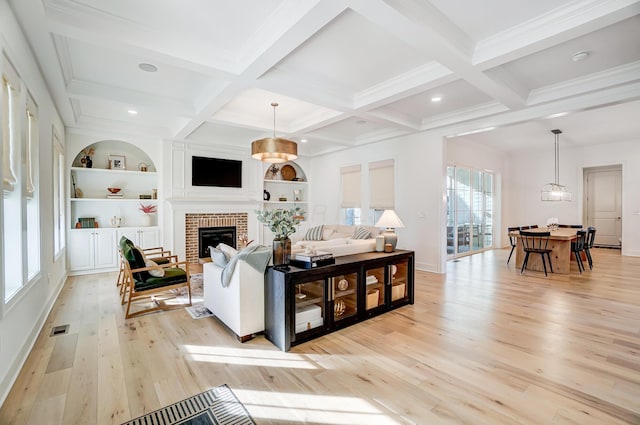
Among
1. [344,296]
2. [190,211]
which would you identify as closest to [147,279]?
[344,296]

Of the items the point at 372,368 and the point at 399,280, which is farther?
the point at 399,280

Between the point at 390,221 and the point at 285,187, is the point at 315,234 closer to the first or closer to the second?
the point at 285,187

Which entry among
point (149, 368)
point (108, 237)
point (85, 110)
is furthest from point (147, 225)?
point (149, 368)

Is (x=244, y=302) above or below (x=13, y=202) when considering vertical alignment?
below

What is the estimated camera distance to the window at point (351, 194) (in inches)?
302

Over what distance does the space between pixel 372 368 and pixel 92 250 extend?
18.9 ft

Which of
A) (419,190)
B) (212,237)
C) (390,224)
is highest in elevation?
(419,190)

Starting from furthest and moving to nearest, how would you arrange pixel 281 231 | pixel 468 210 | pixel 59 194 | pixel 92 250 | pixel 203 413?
pixel 468 210 → pixel 92 250 → pixel 59 194 → pixel 281 231 → pixel 203 413

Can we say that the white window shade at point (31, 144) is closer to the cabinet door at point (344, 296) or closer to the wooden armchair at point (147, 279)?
the wooden armchair at point (147, 279)

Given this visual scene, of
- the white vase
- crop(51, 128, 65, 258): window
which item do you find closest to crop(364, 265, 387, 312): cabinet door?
crop(51, 128, 65, 258): window

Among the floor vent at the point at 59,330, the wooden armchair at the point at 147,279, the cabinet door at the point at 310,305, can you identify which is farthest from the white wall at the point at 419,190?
the floor vent at the point at 59,330

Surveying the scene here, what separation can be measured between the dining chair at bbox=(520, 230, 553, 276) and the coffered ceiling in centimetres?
225

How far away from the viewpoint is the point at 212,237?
7.19m

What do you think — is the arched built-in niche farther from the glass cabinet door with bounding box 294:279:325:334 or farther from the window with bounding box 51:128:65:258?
the glass cabinet door with bounding box 294:279:325:334
